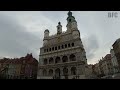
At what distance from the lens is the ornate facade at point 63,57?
1133 inches

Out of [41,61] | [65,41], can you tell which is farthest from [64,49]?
[41,61]

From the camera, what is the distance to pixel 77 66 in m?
28.3

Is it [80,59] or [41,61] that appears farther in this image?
[41,61]

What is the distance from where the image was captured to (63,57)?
32.1 meters

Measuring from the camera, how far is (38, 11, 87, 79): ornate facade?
28.8 meters

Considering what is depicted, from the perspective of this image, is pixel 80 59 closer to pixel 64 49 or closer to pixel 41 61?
pixel 64 49
